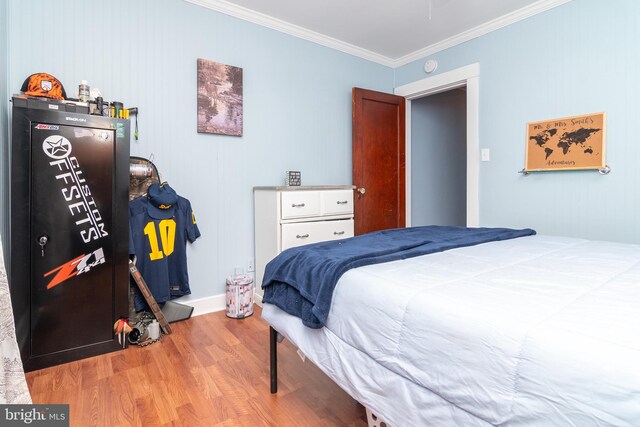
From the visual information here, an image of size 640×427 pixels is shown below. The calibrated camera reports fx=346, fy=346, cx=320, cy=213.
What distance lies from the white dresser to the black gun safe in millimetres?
1036

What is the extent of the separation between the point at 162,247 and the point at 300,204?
107 cm

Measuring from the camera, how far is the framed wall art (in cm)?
271

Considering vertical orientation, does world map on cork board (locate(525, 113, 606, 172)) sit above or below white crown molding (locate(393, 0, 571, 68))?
below

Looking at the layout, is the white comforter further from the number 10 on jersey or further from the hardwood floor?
the number 10 on jersey

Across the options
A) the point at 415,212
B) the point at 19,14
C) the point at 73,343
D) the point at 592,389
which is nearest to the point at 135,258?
the point at 73,343

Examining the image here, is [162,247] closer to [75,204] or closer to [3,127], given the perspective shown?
[75,204]

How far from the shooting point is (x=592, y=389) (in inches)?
24.4

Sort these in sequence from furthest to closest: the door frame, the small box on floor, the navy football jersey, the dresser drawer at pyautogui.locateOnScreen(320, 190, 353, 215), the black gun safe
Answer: the door frame → the dresser drawer at pyautogui.locateOnScreen(320, 190, 353, 215) → the small box on floor → the navy football jersey → the black gun safe

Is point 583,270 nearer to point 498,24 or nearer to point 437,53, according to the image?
point 498,24

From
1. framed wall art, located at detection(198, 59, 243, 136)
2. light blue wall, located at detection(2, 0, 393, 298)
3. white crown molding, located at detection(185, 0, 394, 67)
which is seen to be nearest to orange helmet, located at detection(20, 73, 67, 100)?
light blue wall, located at detection(2, 0, 393, 298)

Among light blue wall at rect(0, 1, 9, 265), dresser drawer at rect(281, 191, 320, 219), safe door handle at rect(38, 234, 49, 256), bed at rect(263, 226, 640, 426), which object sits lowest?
bed at rect(263, 226, 640, 426)

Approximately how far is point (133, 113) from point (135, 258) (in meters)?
1.01

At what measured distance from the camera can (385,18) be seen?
305 centimetres

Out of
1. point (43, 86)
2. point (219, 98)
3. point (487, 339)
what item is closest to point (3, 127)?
point (43, 86)
